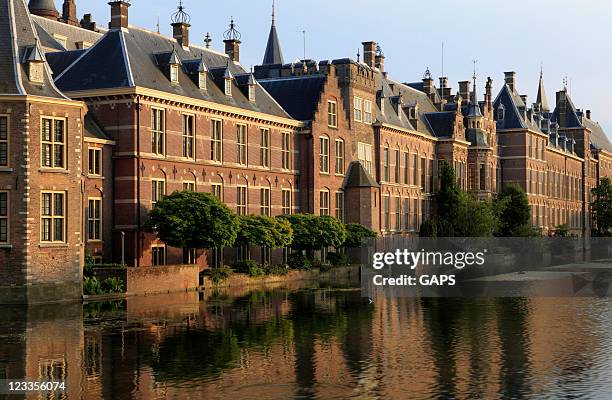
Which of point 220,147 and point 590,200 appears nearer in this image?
point 220,147

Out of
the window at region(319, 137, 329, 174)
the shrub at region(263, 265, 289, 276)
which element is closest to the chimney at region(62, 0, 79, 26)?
the window at region(319, 137, 329, 174)

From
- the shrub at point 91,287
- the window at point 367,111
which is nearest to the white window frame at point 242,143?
the window at point 367,111

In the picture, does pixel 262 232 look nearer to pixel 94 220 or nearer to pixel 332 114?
pixel 94 220

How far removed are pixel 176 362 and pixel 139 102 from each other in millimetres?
29520

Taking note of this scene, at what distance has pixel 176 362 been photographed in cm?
2584

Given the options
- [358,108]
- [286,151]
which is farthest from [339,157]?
[286,151]

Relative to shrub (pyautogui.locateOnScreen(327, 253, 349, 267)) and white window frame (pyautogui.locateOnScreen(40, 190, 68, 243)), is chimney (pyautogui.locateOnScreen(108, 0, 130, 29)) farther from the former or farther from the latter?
shrub (pyautogui.locateOnScreen(327, 253, 349, 267))

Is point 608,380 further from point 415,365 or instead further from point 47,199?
point 47,199

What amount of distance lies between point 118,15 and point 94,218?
12.7 m

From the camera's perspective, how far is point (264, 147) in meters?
65.6

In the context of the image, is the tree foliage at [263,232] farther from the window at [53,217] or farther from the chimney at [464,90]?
the chimney at [464,90]

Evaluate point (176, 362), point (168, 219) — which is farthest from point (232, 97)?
point (176, 362)

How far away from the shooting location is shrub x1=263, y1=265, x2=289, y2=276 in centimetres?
5841

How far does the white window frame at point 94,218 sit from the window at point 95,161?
1428mm
